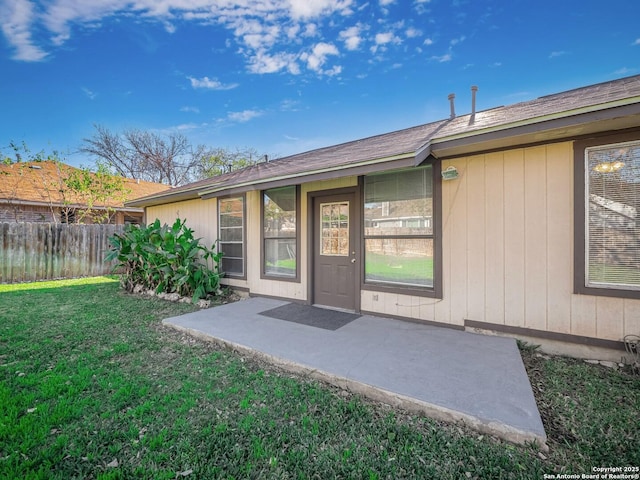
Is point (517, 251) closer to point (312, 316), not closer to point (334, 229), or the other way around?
point (334, 229)

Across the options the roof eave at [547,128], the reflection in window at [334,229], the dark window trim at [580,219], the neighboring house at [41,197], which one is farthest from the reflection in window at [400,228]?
the neighboring house at [41,197]

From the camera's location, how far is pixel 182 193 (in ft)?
23.1

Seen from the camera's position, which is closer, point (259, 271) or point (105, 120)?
point (259, 271)

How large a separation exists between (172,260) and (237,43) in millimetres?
6725

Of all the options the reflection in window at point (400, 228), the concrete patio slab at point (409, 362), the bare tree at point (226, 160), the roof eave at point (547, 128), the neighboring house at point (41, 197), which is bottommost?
the concrete patio slab at point (409, 362)

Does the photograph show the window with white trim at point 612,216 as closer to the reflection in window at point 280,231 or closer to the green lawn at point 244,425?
the green lawn at point 244,425

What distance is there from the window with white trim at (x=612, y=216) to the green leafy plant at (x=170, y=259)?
613cm

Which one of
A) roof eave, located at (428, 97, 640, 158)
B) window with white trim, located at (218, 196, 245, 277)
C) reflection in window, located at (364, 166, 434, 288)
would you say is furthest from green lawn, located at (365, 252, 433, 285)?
window with white trim, located at (218, 196, 245, 277)

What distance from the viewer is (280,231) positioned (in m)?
5.80

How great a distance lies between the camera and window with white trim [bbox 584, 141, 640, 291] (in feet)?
9.75

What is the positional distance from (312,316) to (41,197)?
547 inches

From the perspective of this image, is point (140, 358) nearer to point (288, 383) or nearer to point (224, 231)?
point (288, 383)

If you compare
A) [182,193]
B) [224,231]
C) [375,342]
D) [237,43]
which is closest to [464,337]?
[375,342]

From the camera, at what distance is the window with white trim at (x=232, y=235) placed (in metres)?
6.50
